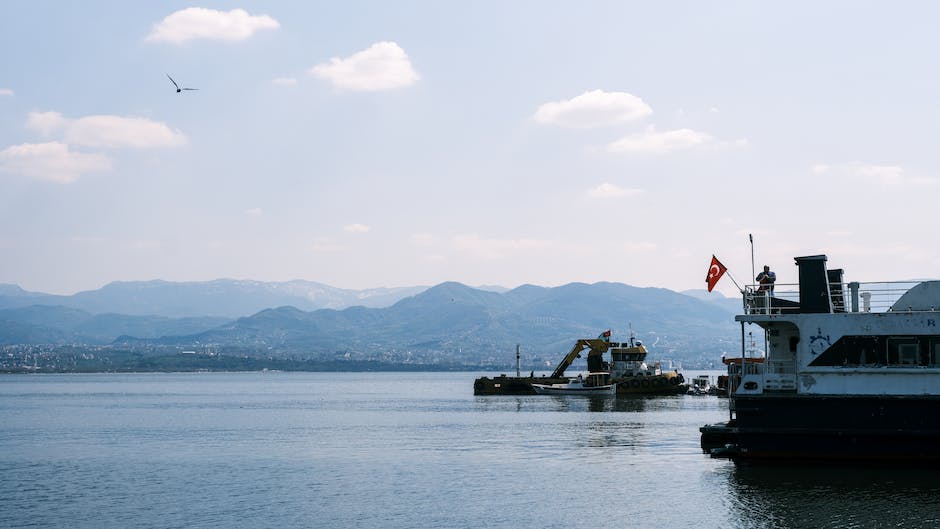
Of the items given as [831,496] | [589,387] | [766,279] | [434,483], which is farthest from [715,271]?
[589,387]

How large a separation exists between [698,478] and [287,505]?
16404 mm

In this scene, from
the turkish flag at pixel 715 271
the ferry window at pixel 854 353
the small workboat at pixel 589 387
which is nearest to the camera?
the ferry window at pixel 854 353

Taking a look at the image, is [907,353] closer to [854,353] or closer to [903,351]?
[903,351]

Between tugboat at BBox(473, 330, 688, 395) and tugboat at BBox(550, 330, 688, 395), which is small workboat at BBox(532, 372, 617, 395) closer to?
tugboat at BBox(473, 330, 688, 395)

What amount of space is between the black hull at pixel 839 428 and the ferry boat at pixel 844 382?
0.04 m

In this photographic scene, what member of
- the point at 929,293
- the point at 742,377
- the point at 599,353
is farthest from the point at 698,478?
the point at 599,353

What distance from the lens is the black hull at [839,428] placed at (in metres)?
37.8

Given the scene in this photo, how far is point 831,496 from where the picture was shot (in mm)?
35844

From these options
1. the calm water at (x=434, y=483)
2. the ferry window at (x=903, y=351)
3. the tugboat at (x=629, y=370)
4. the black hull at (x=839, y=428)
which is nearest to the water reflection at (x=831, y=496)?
the calm water at (x=434, y=483)

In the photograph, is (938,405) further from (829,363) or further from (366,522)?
(366,522)

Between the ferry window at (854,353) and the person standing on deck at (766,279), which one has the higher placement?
the person standing on deck at (766,279)

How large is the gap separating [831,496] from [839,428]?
11.9ft

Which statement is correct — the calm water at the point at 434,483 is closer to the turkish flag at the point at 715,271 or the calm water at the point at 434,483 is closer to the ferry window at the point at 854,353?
the ferry window at the point at 854,353

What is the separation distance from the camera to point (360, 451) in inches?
2218
